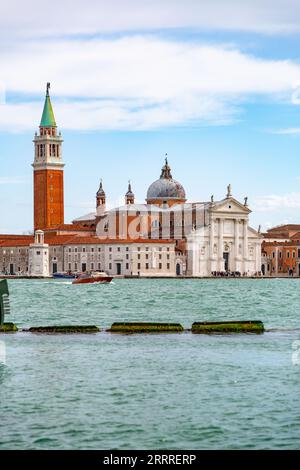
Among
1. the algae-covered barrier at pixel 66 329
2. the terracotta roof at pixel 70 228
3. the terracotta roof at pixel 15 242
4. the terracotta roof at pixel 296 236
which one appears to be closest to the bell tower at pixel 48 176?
the terracotta roof at pixel 70 228

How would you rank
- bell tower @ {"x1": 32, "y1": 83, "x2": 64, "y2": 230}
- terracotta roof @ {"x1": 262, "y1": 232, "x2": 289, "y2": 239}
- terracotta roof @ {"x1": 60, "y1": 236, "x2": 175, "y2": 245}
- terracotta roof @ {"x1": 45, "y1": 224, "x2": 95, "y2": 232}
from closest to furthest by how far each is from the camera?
terracotta roof @ {"x1": 60, "y1": 236, "x2": 175, "y2": 245}
terracotta roof @ {"x1": 45, "y1": 224, "x2": 95, "y2": 232}
bell tower @ {"x1": 32, "y1": 83, "x2": 64, "y2": 230}
terracotta roof @ {"x1": 262, "y1": 232, "x2": 289, "y2": 239}

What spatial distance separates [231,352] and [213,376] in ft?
9.29

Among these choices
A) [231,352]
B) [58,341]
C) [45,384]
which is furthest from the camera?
[58,341]

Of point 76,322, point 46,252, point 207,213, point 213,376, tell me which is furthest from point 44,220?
point 213,376

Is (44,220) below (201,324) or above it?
above

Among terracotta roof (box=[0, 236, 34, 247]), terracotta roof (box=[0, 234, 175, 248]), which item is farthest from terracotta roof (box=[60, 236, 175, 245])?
terracotta roof (box=[0, 236, 34, 247])

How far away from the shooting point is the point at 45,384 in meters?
15.2

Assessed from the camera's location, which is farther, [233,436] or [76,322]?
[76,322]

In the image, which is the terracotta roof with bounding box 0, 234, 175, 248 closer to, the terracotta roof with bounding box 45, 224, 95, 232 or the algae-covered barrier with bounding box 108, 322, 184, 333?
the terracotta roof with bounding box 45, 224, 95, 232

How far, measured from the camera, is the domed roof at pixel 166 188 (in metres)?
97.8

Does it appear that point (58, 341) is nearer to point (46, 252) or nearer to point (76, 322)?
point (76, 322)

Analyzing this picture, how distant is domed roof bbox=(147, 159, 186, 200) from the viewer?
97812 millimetres

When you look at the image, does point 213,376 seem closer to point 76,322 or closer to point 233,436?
point 233,436
